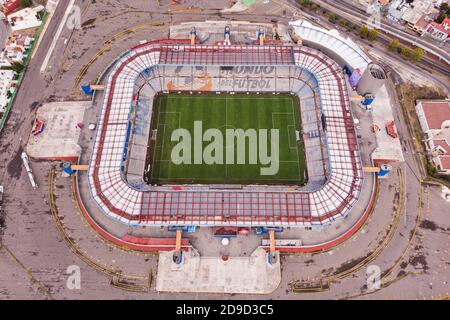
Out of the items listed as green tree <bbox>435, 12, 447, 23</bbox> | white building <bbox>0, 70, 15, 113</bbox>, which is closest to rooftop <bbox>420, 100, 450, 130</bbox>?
green tree <bbox>435, 12, 447, 23</bbox>

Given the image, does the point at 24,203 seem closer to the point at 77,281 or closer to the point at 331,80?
the point at 77,281

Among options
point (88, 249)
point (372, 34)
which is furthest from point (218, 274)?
point (372, 34)

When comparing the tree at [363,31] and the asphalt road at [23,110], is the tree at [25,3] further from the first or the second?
the tree at [363,31]

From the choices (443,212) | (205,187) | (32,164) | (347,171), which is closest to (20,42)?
(32,164)

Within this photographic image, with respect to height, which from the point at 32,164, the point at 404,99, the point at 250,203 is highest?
the point at 404,99

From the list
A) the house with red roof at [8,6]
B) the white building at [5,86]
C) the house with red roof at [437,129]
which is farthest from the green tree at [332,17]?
the house with red roof at [8,6]
